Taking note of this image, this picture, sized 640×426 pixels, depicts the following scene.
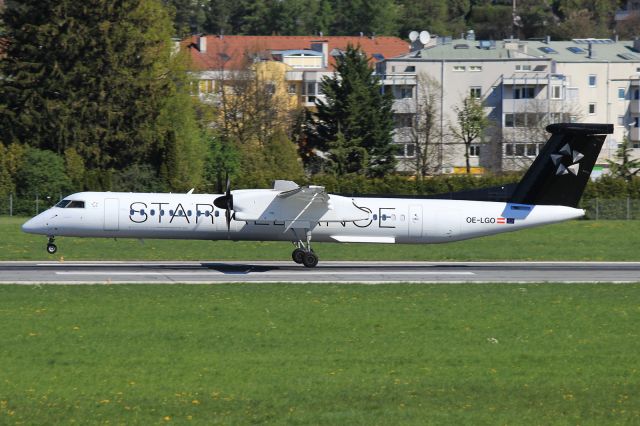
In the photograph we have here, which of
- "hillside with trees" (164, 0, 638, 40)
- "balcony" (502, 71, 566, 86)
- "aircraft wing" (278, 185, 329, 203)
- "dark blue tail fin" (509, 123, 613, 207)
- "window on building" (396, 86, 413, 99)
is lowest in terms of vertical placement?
"aircraft wing" (278, 185, 329, 203)

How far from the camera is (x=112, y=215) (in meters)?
34.4

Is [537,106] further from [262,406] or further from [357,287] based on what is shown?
[262,406]

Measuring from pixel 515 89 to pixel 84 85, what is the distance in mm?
45058

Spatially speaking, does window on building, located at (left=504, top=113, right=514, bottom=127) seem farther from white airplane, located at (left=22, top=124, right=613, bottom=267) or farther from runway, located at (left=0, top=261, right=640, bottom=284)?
white airplane, located at (left=22, top=124, right=613, bottom=267)

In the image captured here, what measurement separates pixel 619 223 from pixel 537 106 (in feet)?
120

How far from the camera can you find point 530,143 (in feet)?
304

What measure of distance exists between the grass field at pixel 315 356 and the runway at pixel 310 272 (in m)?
2.41

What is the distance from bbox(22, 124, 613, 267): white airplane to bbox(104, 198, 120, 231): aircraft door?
0.03 m

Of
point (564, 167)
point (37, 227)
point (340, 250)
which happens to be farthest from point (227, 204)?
point (564, 167)

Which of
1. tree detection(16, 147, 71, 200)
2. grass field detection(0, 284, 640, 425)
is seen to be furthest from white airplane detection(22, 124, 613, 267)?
tree detection(16, 147, 71, 200)

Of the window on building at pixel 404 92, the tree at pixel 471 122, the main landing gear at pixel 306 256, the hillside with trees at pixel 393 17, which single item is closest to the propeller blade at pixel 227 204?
the main landing gear at pixel 306 256

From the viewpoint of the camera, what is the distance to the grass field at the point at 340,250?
40.8m

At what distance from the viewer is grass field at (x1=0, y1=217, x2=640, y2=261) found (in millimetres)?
40812

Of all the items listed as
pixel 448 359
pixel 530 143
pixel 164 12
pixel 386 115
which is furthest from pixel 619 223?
pixel 448 359
